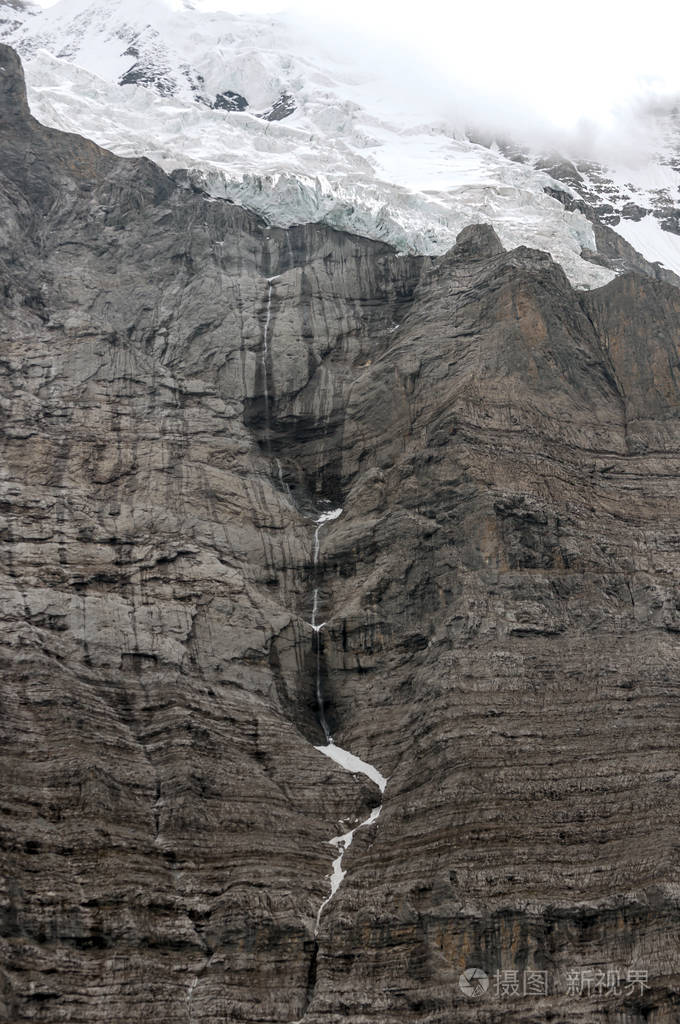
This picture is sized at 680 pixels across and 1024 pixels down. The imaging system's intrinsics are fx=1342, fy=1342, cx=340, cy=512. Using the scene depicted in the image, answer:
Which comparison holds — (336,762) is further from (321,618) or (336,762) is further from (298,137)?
(298,137)

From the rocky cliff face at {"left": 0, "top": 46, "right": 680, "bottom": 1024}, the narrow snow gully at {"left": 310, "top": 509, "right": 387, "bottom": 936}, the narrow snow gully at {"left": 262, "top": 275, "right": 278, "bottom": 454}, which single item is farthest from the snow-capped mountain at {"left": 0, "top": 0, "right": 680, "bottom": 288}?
the narrow snow gully at {"left": 310, "top": 509, "right": 387, "bottom": 936}

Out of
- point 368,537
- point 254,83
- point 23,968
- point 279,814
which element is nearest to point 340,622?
point 368,537

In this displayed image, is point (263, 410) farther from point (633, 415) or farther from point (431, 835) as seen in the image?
point (431, 835)

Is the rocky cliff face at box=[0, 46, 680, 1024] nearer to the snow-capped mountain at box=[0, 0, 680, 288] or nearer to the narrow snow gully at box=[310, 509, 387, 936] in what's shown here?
the narrow snow gully at box=[310, 509, 387, 936]

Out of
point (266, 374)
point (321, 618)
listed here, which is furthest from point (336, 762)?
point (266, 374)

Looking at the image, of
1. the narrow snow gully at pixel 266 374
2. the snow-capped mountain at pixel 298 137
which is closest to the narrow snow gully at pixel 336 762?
the narrow snow gully at pixel 266 374

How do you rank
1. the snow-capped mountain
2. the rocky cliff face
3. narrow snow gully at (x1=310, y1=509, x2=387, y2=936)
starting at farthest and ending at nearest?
the snow-capped mountain → narrow snow gully at (x1=310, y1=509, x2=387, y2=936) → the rocky cliff face
